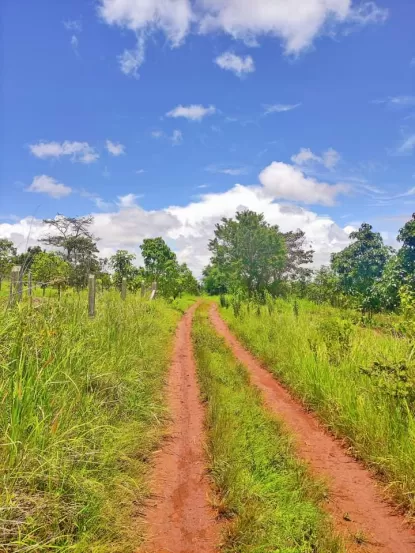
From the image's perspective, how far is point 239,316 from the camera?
1781 centimetres

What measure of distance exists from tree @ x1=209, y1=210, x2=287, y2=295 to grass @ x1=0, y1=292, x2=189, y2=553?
30.4 m

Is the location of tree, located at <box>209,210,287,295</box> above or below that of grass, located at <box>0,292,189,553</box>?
above

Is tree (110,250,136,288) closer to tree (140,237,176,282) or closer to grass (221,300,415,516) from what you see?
tree (140,237,176,282)

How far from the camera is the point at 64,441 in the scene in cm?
328

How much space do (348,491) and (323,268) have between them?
27.9m

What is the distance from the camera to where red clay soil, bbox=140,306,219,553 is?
309cm

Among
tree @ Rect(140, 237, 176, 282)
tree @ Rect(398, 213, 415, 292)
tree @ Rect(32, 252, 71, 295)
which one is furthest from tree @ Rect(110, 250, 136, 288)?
tree @ Rect(398, 213, 415, 292)

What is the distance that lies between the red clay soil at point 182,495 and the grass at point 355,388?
1.99 meters

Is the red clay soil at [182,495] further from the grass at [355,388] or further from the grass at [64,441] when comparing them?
the grass at [355,388]

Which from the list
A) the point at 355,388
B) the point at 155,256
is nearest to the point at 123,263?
the point at 155,256

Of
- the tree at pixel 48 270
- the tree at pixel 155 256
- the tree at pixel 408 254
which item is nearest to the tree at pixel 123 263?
the tree at pixel 155 256

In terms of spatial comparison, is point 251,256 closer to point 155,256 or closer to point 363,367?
A: point 155,256

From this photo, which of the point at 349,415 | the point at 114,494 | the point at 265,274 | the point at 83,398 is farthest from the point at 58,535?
the point at 265,274

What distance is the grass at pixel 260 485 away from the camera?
301 cm
